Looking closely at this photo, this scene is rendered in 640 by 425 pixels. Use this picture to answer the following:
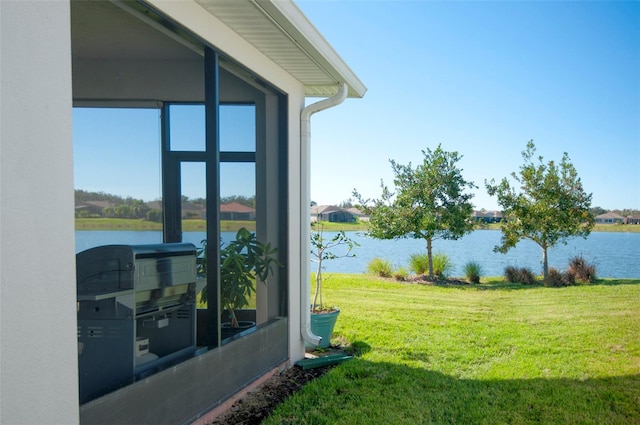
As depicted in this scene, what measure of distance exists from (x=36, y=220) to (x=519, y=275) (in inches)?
458

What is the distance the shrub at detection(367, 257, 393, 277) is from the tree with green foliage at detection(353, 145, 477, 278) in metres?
0.73

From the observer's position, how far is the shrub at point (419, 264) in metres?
13.0

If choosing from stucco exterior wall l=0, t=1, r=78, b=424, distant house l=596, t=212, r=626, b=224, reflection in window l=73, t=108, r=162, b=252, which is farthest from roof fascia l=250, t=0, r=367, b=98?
distant house l=596, t=212, r=626, b=224

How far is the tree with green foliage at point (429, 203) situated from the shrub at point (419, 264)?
314 millimetres

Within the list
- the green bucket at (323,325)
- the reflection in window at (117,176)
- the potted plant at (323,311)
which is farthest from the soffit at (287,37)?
the green bucket at (323,325)

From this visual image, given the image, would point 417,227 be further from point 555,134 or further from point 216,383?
point 555,134

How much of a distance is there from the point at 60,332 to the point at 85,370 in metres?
0.93

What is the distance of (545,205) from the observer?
38.6 feet

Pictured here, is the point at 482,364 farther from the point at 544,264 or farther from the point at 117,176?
the point at 544,264

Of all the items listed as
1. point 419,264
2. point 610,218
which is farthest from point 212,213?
point 610,218

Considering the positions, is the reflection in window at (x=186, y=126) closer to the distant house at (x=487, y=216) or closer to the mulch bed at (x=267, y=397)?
the mulch bed at (x=267, y=397)

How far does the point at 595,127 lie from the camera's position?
59.0ft

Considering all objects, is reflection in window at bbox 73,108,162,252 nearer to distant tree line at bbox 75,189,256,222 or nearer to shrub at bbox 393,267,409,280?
distant tree line at bbox 75,189,256,222

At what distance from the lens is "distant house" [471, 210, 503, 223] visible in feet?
41.9
